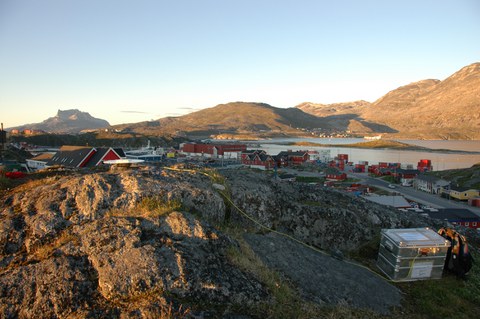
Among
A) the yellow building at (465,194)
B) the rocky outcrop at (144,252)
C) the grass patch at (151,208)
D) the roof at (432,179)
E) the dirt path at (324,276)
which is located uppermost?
the grass patch at (151,208)

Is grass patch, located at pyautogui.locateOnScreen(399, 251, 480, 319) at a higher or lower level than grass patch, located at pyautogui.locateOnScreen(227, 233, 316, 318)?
lower

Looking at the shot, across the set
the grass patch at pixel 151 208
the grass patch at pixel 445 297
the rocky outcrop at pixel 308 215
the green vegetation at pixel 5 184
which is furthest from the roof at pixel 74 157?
the grass patch at pixel 445 297

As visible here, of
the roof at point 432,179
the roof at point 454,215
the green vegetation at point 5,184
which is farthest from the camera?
the roof at point 432,179

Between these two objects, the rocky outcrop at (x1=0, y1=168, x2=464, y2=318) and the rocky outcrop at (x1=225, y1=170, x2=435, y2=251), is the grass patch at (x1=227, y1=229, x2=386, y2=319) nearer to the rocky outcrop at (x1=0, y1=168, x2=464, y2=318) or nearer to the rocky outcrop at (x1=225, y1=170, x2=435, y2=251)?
the rocky outcrop at (x1=0, y1=168, x2=464, y2=318)

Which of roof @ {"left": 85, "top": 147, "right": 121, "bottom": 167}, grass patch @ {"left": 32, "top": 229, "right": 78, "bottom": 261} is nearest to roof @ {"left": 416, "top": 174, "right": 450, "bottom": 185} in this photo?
roof @ {"left": 85, "top": 147, "right": 121, "bottom": 167}

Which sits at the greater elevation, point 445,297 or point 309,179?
point 445,297

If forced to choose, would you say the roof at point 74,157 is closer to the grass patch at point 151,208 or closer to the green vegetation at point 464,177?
the grass patch at point 151,208

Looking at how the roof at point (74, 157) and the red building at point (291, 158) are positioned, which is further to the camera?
the red building at point (291, 158)

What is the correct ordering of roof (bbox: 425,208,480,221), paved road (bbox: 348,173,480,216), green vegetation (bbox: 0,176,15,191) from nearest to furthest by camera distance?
Answer: green vegetation (bbox: 0,176,15,191) < roof (bbox: 425,208,480,221) < paved road (bbox: 348,173,480,216)

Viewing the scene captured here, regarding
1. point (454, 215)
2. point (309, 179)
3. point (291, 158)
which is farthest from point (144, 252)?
point (291, 158)

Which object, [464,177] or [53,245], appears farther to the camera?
[464,177]

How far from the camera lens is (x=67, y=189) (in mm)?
6344

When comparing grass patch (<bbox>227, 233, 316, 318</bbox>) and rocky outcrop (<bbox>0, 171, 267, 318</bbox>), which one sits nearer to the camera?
rocky outcrop (<bbox>0, 171, 267, 318</bbox>)

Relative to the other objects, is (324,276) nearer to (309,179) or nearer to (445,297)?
(445,297)
